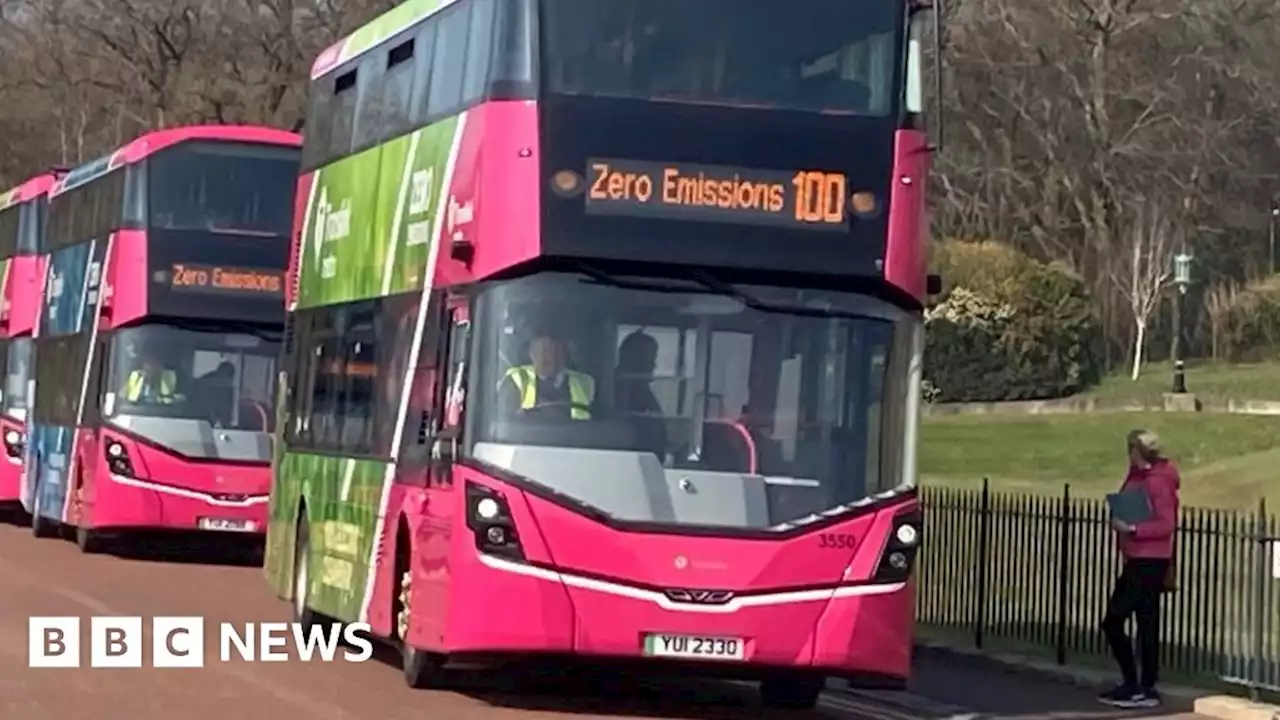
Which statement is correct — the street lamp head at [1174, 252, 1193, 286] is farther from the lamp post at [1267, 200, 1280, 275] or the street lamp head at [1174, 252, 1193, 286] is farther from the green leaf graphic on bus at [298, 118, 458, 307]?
the green leaf graphic on bus at [298, 118, 458, 307]

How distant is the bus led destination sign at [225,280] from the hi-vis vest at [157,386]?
0.97 metres

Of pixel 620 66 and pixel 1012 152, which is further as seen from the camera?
pixel 1012 152

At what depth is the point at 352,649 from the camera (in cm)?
1939

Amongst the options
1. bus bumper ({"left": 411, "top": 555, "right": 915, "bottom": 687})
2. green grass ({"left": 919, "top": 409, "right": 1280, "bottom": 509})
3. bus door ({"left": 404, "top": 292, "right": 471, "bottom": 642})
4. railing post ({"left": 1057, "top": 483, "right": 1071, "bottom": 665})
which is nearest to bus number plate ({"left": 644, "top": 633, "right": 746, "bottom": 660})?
bus bumper ({"left": 411, "top": 555, "right": 915, "bottom": 687})

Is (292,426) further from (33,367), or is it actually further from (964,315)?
(964,315)

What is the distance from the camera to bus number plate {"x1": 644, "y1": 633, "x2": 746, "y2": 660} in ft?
47.9

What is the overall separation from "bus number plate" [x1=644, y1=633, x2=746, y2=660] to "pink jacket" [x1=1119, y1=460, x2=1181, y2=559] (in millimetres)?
3509

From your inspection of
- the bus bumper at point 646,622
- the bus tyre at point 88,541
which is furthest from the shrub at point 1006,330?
the bus bumper at point 646,622

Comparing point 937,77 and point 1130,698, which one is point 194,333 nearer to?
point 1130,698

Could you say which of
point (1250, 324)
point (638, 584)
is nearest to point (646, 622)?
point (638, 584)

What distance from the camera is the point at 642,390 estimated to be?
1473cm

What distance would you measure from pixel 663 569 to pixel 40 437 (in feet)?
67.0

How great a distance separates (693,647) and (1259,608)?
15.1ft

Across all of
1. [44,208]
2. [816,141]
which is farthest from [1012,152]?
[816,141]
